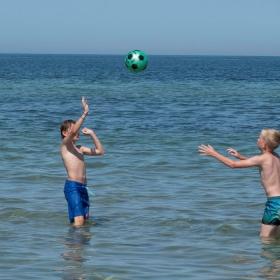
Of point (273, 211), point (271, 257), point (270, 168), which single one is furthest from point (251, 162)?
point (271, 257)

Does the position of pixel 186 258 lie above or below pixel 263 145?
below

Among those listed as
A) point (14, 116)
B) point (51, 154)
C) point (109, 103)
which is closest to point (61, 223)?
point (51, 154)

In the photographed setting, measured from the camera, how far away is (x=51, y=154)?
18.7 meters

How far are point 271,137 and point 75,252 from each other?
2.63m

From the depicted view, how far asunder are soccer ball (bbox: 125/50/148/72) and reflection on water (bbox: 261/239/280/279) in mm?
4535

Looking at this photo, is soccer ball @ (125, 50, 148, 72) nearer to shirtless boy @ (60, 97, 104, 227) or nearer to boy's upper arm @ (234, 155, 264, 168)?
shirtless boy @ (60, 97, 104, 227)

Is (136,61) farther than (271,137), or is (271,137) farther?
(136,61)

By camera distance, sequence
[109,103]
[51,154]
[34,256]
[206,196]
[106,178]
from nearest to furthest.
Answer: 1. [34,256]
2. [206,196]
3. [106,178]
4. [51,154]
5. [109,103]

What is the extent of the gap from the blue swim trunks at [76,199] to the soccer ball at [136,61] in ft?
10.2

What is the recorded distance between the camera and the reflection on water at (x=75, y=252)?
8744 mm

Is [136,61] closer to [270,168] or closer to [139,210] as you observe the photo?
[139,210]

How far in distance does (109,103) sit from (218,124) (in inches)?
512

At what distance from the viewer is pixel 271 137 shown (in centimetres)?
977

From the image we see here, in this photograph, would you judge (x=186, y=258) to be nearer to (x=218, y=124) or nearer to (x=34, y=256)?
(x=34, y=256)
